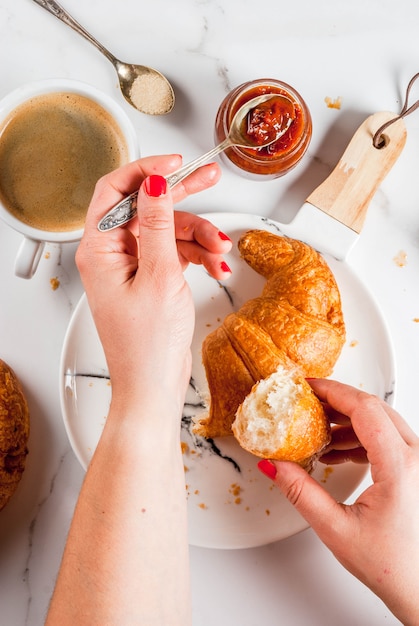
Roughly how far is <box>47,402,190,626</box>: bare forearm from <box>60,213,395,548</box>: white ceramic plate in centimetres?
35

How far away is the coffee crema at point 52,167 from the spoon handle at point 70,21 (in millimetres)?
196

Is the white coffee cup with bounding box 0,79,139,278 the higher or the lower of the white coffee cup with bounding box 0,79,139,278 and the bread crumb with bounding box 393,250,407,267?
the lower

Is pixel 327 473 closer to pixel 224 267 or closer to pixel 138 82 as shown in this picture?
pixel 224 267

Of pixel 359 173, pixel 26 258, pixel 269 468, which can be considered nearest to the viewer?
pixel 269 468

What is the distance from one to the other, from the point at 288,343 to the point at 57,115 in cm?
83

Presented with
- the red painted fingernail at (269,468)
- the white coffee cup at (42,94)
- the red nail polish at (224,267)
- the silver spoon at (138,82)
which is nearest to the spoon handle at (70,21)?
the silver spoon at (138,82)

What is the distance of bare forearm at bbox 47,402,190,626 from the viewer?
3.76 feet

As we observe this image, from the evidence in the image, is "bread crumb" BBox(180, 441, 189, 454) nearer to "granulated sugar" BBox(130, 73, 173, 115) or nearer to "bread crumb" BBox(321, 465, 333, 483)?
"bread crumb" BBox(321, 465, 333, 483)

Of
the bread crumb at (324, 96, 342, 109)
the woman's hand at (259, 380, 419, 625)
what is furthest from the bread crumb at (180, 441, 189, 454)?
the bread crumb at (324, 96, 342, 109)

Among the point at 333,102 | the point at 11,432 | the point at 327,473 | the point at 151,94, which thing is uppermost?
the point at 333,102

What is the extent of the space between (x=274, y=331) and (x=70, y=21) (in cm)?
101

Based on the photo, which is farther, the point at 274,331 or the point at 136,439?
the point at 274,331

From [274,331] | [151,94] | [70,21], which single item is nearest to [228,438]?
[274,331]

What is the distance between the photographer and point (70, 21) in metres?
1.69
